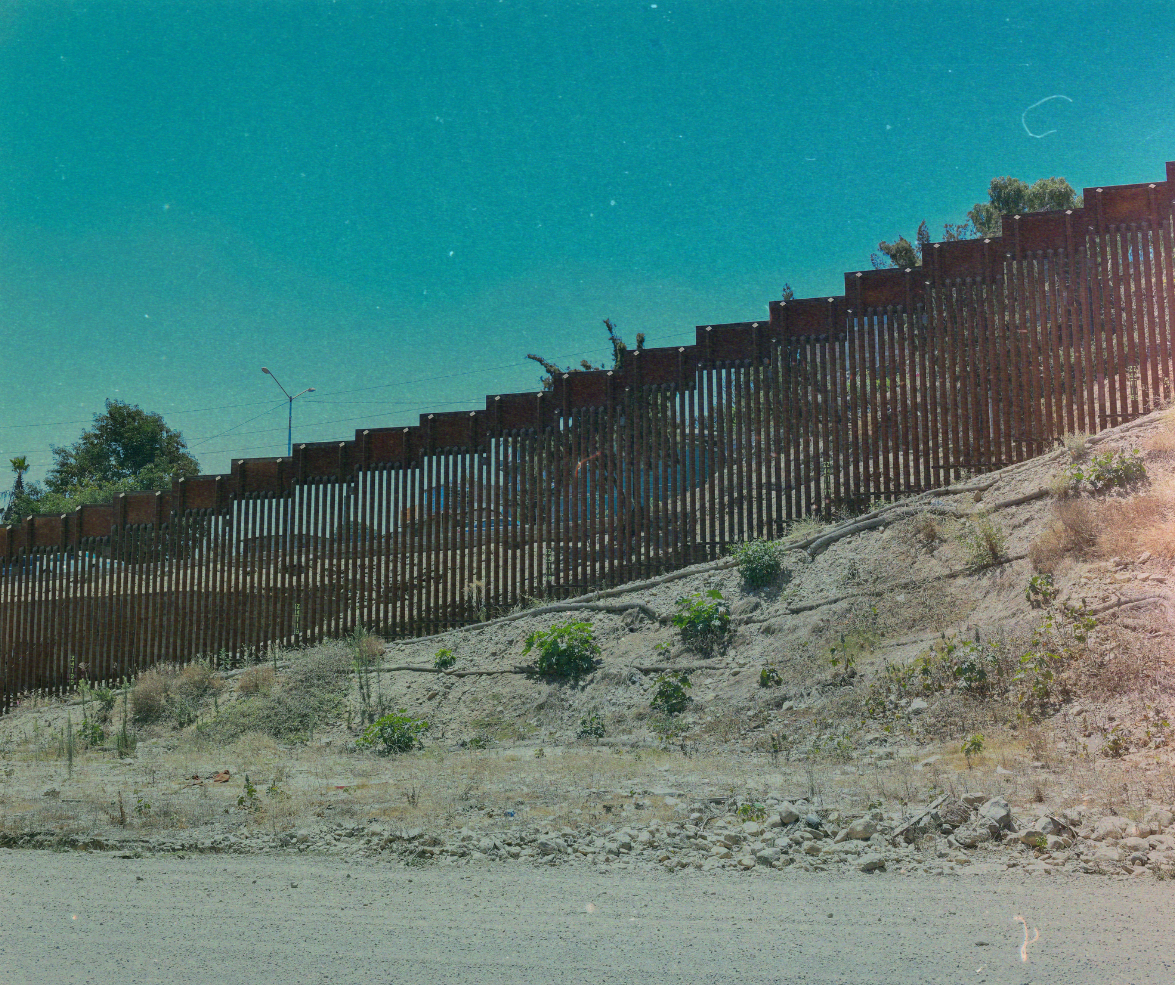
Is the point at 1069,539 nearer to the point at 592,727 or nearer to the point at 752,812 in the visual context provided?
the point at 752,812

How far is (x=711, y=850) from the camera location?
550 cm

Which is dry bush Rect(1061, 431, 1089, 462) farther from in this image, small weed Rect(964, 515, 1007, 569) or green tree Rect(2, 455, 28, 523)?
green tree Rect(2, 455, 28, 523)

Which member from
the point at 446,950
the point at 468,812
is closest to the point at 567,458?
the point at 468,812

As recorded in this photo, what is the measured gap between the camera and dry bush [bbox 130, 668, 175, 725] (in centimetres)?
1359

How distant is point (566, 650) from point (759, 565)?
262 cm

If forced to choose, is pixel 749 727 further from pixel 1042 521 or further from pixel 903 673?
pixel 1042 521

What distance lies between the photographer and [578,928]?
4.32m

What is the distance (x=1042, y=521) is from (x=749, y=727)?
3.94 meters

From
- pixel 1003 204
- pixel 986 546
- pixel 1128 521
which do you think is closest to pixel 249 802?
pixel 986 546

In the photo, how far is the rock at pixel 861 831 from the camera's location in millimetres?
5520

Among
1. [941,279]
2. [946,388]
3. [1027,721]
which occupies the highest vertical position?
[941,279]

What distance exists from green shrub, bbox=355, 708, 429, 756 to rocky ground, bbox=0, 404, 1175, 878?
0.31m

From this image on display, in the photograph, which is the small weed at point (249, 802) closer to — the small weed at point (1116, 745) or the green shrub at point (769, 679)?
the green shrub at point (769, 679)

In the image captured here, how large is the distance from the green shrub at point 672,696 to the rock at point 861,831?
164 inches
